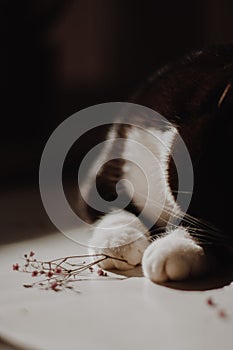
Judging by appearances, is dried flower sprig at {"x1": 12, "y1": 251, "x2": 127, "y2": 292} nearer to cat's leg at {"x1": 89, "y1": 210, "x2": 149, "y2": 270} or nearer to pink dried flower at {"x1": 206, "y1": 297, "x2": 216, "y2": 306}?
cat's leg at {"x1": 89, "y1": 210, "x2": 149, "y2": 270}

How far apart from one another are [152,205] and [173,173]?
200 millimetres

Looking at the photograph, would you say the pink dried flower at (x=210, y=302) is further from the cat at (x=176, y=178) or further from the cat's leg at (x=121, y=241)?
the cat's leg at (x=121, y=241)

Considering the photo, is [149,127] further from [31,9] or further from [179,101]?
[31,9]

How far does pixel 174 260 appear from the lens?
959 millimetres

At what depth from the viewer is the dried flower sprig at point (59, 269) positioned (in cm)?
103

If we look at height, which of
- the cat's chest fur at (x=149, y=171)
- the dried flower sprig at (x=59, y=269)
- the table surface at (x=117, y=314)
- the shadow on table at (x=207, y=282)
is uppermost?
the cat's chest fur at (x=149, y=171)

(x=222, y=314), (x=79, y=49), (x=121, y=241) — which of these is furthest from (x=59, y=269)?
(x=79, y=49)

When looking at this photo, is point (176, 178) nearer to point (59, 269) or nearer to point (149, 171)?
point (149, 171)

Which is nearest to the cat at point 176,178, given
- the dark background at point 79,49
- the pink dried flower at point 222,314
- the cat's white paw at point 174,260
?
the cat's white paw at point 174,260

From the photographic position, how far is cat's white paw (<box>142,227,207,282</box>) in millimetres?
962

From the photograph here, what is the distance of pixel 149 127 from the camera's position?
1.21 meters

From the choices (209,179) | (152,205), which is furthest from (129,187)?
(209,179)

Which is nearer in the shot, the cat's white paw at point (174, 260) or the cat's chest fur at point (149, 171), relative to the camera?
the cat's white paw at point (174, 260)

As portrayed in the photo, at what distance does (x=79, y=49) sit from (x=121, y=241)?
2354 mm
